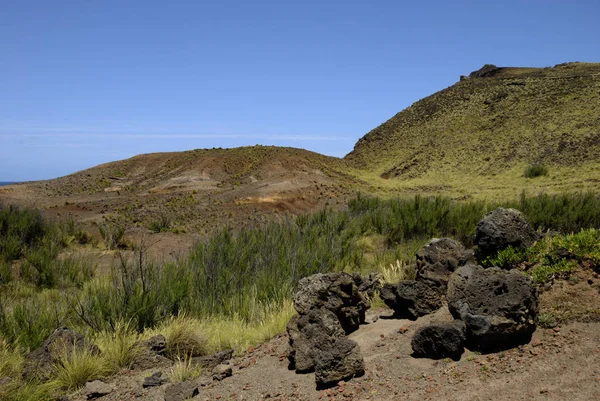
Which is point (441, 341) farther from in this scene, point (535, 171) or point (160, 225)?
point (535, 171)

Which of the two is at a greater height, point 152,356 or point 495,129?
point 495,129

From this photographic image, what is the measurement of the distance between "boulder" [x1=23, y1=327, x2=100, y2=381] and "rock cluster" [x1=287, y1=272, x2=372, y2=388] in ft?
7.57

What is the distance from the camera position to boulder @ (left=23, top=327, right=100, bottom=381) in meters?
5.43

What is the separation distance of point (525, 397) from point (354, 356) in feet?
4.62

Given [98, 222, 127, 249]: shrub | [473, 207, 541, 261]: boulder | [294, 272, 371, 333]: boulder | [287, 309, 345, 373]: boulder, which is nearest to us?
[287, 309, 345, 373]: boulder

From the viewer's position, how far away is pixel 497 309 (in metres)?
4.58

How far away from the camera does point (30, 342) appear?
20.3 ft

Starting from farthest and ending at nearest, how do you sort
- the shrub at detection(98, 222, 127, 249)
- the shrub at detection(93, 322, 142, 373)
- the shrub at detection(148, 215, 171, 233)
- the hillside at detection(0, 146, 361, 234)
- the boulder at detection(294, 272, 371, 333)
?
the hillside at detection(0, 146, 361, 234)
the shrub at detection(148, 215, 171, 233)
the shrub at detection(98, 222, 127, 249)
the shrub at detection(93, 322, 142, 373)
the boulder at detection(294, 272, 371, 333)

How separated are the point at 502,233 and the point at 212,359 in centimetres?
417

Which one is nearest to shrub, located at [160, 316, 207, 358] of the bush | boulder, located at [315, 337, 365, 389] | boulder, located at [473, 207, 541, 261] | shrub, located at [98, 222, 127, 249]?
boulder, located at [315, 337, 365, 389]

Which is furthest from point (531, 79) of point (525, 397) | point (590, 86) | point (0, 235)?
point (525, 397)

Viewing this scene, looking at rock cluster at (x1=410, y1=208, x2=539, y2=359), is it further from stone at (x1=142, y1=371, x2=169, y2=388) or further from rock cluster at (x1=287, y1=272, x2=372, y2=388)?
stone at (x1=142, y1=371, x2=169, y2=388)

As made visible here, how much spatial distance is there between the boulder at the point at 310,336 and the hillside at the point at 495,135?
2613cm

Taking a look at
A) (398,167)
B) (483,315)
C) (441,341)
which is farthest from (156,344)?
(398,167)
